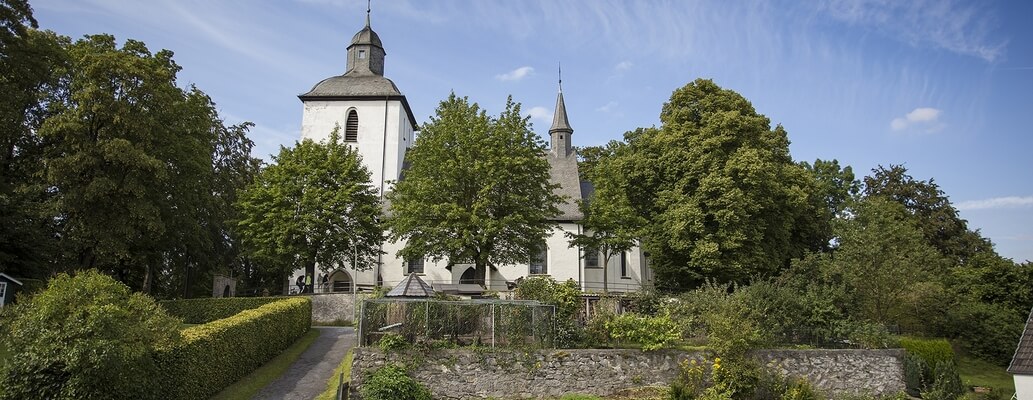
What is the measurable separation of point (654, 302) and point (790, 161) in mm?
17077

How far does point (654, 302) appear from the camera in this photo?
2256 cm

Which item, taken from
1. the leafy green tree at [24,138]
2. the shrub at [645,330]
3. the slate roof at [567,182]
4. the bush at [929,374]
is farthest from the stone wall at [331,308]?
the bush at [929,374]

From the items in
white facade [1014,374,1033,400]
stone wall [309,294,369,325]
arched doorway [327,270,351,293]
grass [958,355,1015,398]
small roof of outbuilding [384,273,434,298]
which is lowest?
grass [958,355,1015,398]

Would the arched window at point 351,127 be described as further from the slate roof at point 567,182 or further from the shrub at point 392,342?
the shrub at point 392,342

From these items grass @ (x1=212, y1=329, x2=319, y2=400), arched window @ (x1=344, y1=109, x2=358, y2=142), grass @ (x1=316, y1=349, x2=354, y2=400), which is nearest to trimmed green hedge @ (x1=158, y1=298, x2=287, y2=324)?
grass @ (x1=212, y1=329, x2=319, y2=400)

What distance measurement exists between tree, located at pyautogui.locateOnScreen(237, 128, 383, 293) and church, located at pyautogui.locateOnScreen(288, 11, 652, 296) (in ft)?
10.3

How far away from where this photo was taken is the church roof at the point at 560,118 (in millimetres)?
40906

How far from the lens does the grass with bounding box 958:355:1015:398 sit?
22559 millimetres

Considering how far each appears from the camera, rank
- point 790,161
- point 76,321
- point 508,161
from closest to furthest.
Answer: point 76,321 < point 508,161 < point 790,161

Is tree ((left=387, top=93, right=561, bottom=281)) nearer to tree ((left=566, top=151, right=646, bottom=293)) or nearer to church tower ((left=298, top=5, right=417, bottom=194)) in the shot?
tree ((left=566, top=151, right=646, bottom=293))

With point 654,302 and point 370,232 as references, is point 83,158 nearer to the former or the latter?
point 370,232

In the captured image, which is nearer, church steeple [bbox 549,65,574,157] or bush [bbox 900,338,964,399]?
bush [bbox 900,338,964,399]

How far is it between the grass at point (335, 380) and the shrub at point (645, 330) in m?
7.01

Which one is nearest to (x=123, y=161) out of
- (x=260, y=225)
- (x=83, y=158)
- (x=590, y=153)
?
(x=83, y=158)
